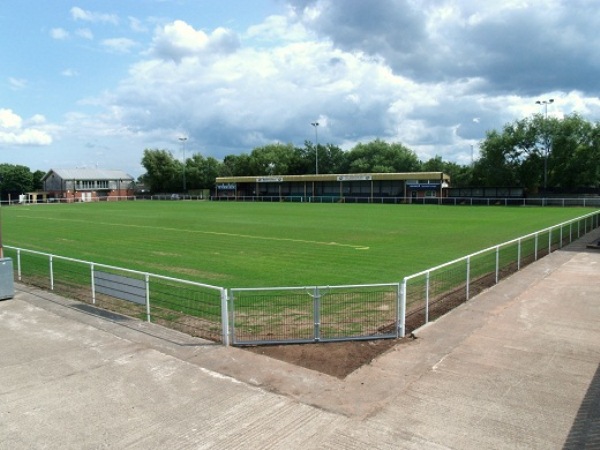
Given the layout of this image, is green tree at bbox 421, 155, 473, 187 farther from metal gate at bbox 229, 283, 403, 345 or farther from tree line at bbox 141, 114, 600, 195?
metal gate at bbox 229, 283, 403, 345

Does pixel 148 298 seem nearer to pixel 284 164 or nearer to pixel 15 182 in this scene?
pixel 284 164

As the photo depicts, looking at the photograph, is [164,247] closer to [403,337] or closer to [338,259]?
[338,259]

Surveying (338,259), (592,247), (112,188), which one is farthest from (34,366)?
(112,188)

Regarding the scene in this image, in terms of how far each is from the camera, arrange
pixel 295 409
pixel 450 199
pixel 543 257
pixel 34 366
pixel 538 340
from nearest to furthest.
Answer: pixel 295 409, pixel 34 366, pixel 538 340, pixel 543 257, pixel 450 199

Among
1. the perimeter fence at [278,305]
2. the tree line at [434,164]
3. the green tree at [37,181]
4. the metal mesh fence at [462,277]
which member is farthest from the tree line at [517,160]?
the perimeter fence at [278,305]

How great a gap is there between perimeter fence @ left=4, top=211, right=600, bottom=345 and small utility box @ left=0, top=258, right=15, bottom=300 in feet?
4.28

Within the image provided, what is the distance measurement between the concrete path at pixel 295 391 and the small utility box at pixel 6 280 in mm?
2380

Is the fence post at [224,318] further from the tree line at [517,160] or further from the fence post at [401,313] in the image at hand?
the tree line at [517,160]

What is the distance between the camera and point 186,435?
17.2ft

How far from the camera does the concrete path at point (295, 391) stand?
5.18 metres

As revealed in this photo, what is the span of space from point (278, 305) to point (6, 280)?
21.1ft

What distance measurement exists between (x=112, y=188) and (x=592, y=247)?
11514 cm

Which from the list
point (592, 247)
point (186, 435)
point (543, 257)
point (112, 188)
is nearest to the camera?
point (186, 435)

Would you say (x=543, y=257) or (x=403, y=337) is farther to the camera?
(x=543, y=257)
